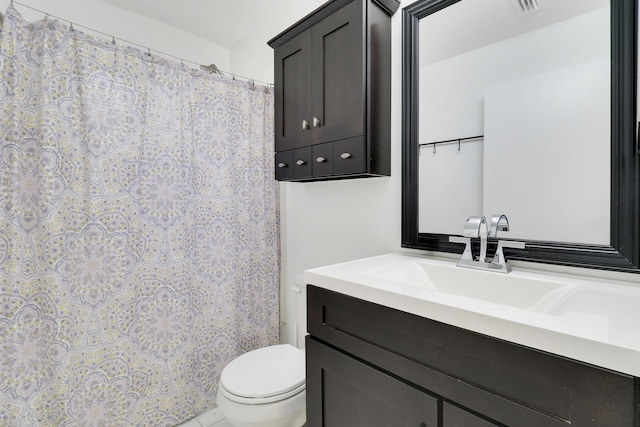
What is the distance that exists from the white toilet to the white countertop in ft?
1.87

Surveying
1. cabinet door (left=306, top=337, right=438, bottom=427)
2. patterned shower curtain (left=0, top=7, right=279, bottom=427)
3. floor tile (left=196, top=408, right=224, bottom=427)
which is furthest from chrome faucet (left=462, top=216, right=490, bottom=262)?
floor tile (left=196, top=408, right=224, bottom=427)

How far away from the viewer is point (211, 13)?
6.68 ft

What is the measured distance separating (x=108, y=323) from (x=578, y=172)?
1.98 meters

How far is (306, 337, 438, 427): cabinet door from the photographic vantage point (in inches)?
28.1

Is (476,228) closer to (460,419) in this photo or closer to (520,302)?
(520,302)

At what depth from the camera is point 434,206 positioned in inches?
49.2

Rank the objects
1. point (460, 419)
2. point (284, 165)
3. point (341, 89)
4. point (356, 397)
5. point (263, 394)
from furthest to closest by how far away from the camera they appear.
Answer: point (284, 165)
point (341, 89)
point (263, 394)
point (356, 397)
point (460, 419)

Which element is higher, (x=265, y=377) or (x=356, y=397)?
(x=356, y=397)

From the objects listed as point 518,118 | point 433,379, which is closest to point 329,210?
point 518,118

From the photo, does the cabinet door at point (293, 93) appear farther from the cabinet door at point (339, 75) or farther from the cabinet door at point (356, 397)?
the cabinet door at point (356, 397)

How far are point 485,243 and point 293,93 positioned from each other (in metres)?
1.13

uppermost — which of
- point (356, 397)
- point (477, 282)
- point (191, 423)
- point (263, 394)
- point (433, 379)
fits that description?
point (477, 282)

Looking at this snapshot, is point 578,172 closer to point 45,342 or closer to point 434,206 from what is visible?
point 434,206

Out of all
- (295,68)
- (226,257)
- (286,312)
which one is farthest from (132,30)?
(286,312)
